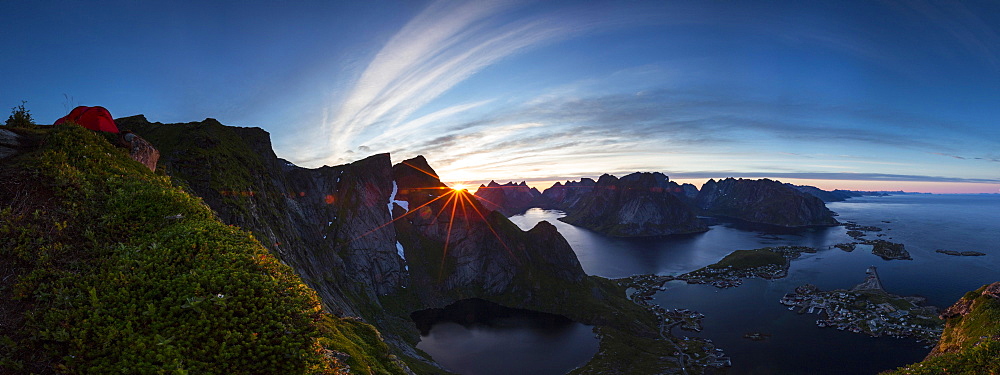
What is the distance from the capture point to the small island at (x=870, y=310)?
106750 millimetres

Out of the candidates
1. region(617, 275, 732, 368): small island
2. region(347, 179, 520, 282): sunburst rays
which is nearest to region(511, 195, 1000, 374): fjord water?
region(617, 275, 732, 368): small island

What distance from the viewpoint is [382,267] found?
131500 mm

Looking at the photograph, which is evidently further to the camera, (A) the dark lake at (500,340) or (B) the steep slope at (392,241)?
(A) the dark lake at (500,340)

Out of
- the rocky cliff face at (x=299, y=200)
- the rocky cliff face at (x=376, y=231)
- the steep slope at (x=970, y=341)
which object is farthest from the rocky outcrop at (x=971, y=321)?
the rocky cliff face at (x=376, y=231)

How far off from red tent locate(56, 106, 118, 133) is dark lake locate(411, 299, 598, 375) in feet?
271

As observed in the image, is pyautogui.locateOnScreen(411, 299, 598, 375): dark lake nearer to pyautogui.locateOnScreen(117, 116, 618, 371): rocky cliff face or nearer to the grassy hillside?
pyautogui.locateOnScreen(117, 116, 618, 371): rocky cliff face

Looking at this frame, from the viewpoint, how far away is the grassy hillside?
9250 mm

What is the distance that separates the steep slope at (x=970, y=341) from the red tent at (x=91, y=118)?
197ft

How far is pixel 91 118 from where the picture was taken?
76.3 ft

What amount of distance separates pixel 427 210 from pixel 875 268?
753ft

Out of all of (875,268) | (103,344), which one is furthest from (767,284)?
(103,344)

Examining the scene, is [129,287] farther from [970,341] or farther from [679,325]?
[679,325]

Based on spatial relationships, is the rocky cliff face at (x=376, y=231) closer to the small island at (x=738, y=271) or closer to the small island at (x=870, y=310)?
the small island at (x=738, y=271)

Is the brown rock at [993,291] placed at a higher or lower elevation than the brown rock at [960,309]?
higher
